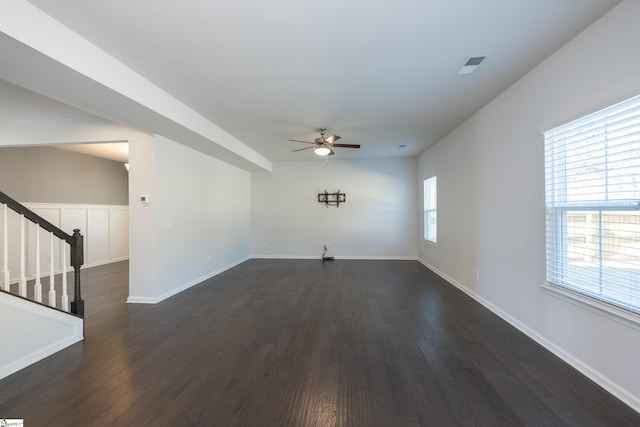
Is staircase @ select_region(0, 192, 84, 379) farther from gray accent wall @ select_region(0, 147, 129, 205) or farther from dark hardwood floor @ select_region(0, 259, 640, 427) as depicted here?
gray accent wall @ select_region(0, 147, 129, 205)

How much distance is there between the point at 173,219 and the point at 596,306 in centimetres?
495

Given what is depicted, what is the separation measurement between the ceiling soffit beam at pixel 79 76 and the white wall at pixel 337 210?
11.9 ft

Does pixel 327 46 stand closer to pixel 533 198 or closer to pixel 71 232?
pixel 533 198

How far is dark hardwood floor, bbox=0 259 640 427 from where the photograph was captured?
1.65 metres

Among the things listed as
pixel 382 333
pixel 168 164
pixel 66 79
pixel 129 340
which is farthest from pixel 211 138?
pixel 382 333

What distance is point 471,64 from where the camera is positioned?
2459 millimetres

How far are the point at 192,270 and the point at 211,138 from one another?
2337 mm

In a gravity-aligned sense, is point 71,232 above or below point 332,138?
below

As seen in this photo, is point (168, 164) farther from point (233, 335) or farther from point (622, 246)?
point (622, 246)

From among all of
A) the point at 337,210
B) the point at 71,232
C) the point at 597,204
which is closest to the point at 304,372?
the point at 597,204

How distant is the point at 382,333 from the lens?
275cm

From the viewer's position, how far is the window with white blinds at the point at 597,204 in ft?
5.68

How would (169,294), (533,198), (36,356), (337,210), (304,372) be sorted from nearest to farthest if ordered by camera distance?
1. (304,372)
2. (36,356)
3. (533,198)
4. (169,294)
5. (337,210)

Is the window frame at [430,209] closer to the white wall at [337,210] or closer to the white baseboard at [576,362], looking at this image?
the white wall at [337,210]
